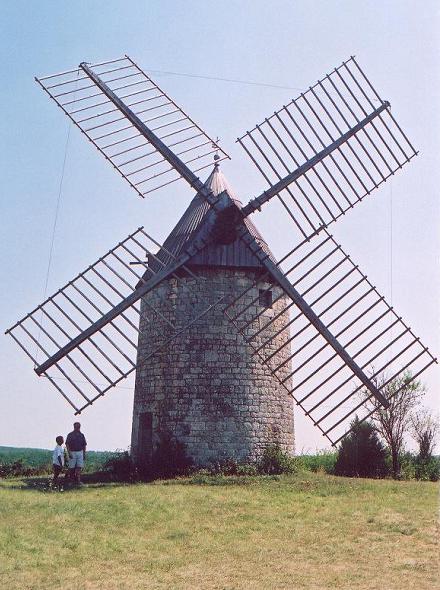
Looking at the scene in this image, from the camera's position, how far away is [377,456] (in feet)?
51.2

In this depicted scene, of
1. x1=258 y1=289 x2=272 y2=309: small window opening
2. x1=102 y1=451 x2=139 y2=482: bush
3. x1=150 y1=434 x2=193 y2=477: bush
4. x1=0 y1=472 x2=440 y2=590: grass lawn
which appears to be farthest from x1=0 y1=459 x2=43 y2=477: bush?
x1=258 y1=289 x2=272 y2=309: small window opening

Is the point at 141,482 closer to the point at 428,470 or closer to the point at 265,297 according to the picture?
the point at 265,297

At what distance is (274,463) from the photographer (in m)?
13.7

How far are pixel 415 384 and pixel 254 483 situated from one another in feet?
39.3

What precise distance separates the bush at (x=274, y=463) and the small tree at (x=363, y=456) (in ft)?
7.41

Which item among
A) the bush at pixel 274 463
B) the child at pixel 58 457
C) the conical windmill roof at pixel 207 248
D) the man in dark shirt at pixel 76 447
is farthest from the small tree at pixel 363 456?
the child at pixel 58 457

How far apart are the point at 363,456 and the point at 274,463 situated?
2.95m

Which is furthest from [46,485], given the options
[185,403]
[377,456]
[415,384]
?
[415,384]

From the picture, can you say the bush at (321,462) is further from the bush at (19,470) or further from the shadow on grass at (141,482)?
the bush at (19,470)

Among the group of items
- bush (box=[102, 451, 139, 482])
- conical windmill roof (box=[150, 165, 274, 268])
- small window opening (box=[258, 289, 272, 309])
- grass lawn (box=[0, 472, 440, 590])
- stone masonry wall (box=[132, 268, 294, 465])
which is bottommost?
grass lawn (box=[0, 472, 440, 590])

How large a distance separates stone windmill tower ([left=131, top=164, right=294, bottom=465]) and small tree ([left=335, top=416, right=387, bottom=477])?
1.88 metres

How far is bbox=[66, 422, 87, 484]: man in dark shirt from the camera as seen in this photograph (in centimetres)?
1205

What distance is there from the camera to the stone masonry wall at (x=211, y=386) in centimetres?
1374

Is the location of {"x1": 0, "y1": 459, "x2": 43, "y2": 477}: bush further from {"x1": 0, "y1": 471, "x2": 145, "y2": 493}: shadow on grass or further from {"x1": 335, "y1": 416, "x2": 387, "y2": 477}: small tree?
{"x1": 335, "y1": 416, "x2": 387, "y2": 477}: small tree
